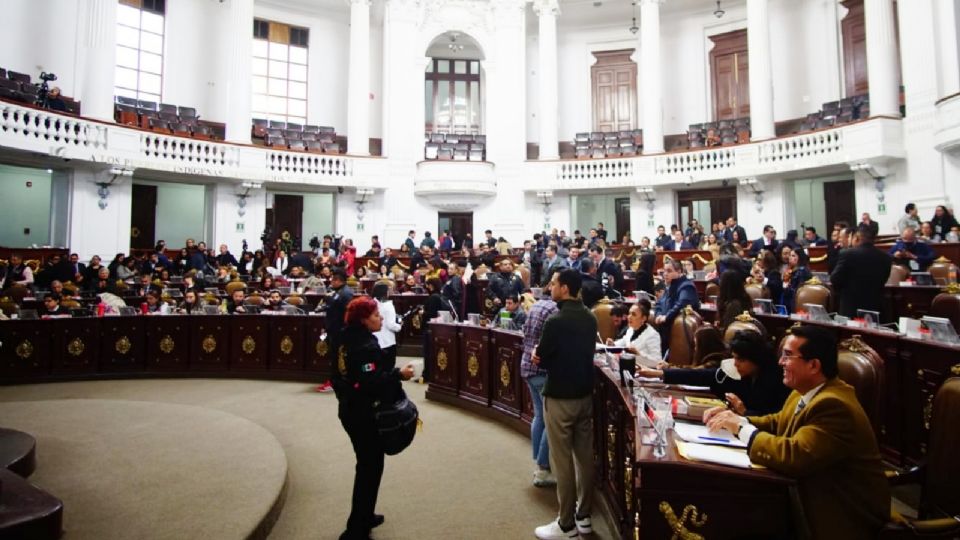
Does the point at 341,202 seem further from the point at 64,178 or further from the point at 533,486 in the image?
the point at 533,486

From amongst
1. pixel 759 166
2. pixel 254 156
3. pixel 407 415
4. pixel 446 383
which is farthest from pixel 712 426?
pixel 254 156

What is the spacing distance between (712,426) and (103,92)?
1616 centimetres

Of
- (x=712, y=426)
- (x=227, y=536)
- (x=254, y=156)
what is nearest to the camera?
(x=712, y=426)

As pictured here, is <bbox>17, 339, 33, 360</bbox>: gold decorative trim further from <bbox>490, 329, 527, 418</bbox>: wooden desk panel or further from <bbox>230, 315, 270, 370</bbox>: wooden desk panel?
<bbox>490, 329, 527, 418</bbox>: wooden desk panel

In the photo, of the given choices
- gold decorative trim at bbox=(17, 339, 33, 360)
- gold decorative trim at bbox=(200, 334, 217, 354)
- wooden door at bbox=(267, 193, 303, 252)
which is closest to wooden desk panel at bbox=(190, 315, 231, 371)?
gold decorative trim at bbox=(200, 334, 217, 354)

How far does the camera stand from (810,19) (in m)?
16.5

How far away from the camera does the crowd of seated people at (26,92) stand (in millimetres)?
11969

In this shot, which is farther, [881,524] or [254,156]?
[254,156]

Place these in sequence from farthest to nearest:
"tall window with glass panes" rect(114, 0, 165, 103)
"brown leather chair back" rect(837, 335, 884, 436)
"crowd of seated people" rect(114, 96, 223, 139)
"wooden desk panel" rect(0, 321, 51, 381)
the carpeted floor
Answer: "tall window with glass panes" rect(114, 0, 165, 103) < "crowd of seated people" rect(114, 96, 223, 139) < "wooden desk panel" rect(0, 321, 51, 381) < the carpeted floor < "brown leather chair back" rect(837, 335, 884, 436)

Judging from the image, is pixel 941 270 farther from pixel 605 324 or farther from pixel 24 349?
pixel 24 349

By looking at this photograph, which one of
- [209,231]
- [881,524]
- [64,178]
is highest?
[64,178]

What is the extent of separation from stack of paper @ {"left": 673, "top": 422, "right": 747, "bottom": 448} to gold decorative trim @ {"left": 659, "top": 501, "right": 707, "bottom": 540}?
13.1 inches

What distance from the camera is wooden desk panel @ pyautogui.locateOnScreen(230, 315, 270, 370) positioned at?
8195mm

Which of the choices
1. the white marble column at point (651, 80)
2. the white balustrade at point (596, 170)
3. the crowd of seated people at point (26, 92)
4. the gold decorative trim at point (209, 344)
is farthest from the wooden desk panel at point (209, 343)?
the white marble column at point (651, 80)
